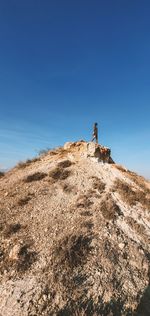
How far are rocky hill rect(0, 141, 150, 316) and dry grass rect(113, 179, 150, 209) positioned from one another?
74 mm

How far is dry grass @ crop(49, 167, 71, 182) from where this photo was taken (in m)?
18.2

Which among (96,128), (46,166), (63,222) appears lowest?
(63,222)

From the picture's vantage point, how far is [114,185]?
17922 mm

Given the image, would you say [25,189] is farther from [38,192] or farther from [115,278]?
[115,278]

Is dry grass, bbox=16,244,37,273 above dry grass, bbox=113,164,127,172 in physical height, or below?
below

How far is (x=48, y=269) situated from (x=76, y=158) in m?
11.8

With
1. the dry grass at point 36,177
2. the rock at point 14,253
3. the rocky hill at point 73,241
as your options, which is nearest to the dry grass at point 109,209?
the rocky hill at point 73,241

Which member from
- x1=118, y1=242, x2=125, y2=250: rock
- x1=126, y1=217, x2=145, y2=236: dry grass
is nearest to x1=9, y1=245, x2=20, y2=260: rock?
x1=118, y1=242, x2=125, y2=250: rock

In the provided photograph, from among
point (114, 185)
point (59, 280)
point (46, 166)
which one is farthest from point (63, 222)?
point (46, 166)

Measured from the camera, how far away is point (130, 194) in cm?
1730

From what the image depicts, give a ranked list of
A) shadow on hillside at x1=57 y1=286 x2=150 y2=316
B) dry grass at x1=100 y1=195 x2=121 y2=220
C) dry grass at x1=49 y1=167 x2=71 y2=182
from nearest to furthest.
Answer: shadow on hillside at x1=57 y1=286 x2=150 y2=316
dry grass at x1=100 y1=195 x2=121 y2=220
dry grass at x1=49 y1=167 x2=71 y2=182

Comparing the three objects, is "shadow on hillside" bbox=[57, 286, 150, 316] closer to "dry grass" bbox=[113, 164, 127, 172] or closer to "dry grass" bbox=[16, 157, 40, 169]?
"dry grass" bbox=[113, 164, 127, 172]

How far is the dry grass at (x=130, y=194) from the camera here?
16.6 meters

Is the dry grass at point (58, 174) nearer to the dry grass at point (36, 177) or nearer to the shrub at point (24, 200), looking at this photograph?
the dry grass at point (36, 177)
